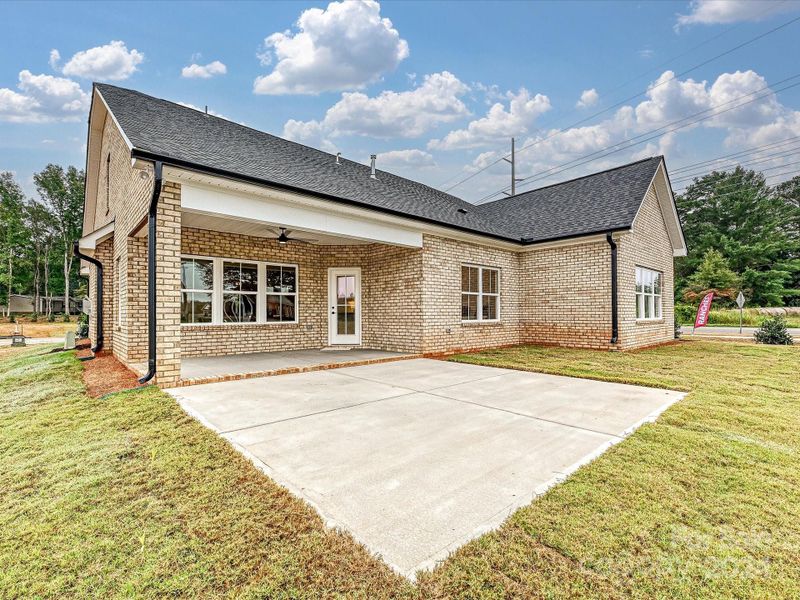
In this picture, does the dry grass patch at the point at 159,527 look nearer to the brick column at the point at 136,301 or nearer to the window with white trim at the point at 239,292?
the brick column at the point at 136,301

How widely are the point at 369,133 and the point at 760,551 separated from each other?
73.9 feet

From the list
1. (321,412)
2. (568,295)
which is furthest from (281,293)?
(568,295)

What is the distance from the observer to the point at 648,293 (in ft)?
38.2

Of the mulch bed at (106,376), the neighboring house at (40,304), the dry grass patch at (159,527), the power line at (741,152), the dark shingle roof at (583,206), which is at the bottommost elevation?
the mulch bed at (106,376)

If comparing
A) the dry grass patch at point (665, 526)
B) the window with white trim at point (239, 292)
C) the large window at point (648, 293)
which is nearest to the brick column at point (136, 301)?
the window with white trim at point (239, 292)

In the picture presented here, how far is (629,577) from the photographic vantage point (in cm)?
166

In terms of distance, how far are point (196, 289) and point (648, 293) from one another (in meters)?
13.0

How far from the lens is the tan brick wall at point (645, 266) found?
10031mm

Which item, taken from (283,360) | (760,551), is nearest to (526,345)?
(283,360)

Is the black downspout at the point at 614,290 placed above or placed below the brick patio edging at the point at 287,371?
above

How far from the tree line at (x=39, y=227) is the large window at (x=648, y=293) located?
4263 cm

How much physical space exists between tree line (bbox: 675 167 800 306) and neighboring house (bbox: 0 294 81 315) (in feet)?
188

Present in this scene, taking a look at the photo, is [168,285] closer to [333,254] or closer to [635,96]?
[333,254]

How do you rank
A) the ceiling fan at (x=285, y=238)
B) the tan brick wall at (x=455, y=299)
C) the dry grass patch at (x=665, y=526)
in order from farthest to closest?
the tan brick wall at (x=455, y=299) < the ceiling fan at (x=285, y=238) < the dry grass patch at (x=665, y=526)
